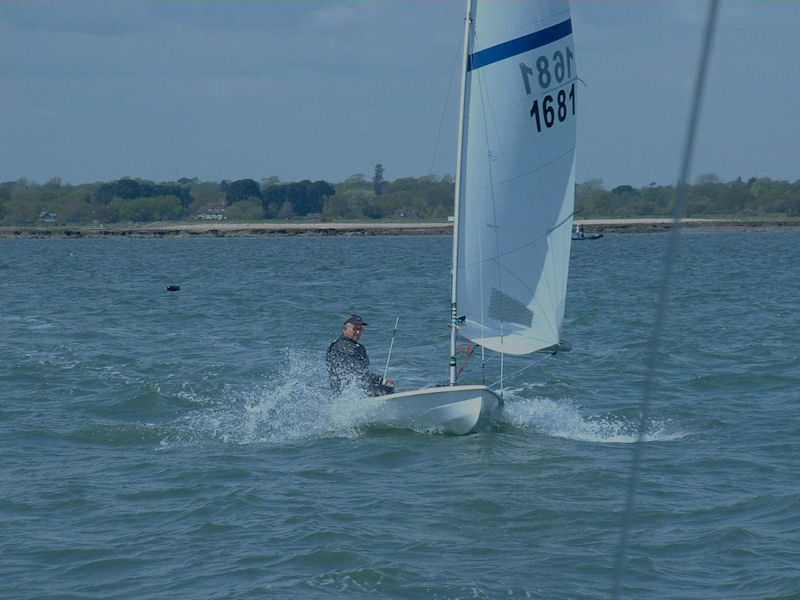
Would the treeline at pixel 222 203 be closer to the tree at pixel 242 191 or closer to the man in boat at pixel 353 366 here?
the tree at pixel 242 191

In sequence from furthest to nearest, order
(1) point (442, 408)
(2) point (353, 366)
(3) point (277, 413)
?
(3) point (277, 413) → (2) point (353, 366) → (1) point (442, 408)

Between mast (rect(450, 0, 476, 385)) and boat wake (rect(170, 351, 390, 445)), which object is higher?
mast (rect(450, 0, 476, 385))

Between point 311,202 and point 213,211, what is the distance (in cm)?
1494

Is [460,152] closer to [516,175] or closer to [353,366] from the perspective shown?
[516,175]

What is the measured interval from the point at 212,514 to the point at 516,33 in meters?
5.53

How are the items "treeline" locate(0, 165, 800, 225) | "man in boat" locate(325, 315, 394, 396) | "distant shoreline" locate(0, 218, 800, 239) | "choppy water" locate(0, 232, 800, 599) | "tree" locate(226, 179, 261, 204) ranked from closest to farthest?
1. "choppy water" locate(0, 232, 800, 599)
2. "man in boat" locate(325, 315, 394, 396)
3. "distant shoreline" locate(0, 218, 800, 239)
4. "treeline" locate(0, 165, 800, 225)
5. "tree" locate(226, 179, 261, 204)

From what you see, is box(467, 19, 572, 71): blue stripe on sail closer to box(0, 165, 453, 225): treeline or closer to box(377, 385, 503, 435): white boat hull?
box(377, 385, 503, 435): white boat hull

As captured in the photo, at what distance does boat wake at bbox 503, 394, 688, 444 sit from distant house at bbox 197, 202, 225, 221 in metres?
138

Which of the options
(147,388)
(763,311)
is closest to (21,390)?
(147,388)

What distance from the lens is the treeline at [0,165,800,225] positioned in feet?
440

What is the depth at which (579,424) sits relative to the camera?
13719 millimetres


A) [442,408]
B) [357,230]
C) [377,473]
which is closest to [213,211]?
[357,230]

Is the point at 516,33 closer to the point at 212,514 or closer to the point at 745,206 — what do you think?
the point at 212,514

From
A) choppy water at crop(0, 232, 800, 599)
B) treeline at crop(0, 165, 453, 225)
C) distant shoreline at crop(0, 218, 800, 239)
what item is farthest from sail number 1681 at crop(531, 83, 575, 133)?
treeline at crop(0, 165, 453, 225)
